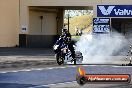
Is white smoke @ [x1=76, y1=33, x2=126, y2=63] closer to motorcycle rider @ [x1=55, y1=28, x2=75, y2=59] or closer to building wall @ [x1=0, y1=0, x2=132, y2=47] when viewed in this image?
motorcycle rider @ [x1=55, y1=28, x2=75, y2=59]

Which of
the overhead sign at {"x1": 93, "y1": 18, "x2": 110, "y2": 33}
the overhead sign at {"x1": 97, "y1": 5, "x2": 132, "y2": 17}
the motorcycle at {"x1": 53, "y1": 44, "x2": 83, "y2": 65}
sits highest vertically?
the overhead sign at {"x1": 97, "y1": 5, "x2": 132, "y2": 17}

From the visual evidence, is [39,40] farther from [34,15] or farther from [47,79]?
[47,79]

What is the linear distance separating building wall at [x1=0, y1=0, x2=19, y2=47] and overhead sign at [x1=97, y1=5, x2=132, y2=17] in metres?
7.62

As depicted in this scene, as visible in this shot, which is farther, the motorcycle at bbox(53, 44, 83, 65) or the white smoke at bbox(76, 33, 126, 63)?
the white smoke at bbox(76, 33, 126, 63)

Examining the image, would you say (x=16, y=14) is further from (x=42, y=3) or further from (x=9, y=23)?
(x=42, y=3)

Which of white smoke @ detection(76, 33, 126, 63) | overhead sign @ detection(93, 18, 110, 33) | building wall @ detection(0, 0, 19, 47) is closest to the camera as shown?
white smoke @ detection(76, 33, 126, 63)

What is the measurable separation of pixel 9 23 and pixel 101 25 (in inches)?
346

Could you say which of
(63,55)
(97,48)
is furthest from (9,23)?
(63,55)

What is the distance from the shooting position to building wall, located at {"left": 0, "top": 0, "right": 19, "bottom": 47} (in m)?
41.5

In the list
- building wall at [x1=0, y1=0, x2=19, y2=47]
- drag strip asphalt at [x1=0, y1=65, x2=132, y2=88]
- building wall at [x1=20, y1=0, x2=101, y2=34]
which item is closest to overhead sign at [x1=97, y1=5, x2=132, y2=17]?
building wall at [x1=20, y1=0, x2=101, y2=34]

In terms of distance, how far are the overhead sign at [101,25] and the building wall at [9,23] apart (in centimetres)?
809

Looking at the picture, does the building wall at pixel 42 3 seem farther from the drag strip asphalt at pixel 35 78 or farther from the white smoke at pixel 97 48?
the drag strip asphalt at pixel 35 78

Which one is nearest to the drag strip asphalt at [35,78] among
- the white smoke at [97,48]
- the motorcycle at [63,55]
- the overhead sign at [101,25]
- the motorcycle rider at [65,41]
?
the motorcycle at [63,55]

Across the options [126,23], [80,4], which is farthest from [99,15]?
[126,23]
